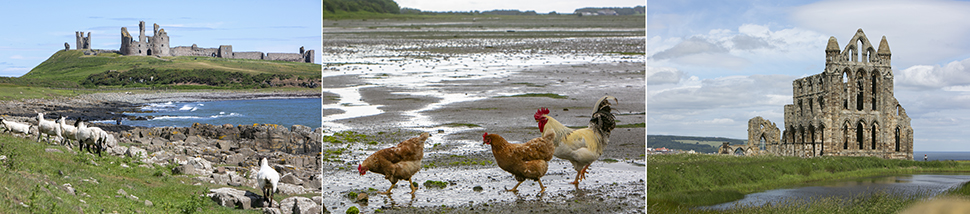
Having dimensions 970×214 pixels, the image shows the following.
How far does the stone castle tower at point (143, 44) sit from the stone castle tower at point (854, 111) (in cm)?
8273

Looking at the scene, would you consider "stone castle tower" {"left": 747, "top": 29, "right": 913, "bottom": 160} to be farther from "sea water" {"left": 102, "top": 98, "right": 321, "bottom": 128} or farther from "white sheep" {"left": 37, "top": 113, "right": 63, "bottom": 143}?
"white sheep" {"left": 37, "top": 113, "right": 63, "bottom": 143}

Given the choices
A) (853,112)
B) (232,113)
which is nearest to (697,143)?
(853,112)

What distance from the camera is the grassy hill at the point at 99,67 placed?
47.9m

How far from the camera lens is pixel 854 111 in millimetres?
57031

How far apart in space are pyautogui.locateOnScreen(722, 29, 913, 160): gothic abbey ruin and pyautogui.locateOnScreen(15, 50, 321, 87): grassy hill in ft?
146

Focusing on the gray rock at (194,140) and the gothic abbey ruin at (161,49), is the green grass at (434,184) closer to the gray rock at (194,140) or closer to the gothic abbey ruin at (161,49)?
the gray rock at (194,140)

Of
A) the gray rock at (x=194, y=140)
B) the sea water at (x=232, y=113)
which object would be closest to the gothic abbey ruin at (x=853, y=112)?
the sea water at (x=232, y=113)

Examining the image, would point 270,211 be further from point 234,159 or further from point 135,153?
point 135,153

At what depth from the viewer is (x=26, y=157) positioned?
13.1m

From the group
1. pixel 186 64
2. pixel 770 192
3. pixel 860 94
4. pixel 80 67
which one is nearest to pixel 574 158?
pixel 770 192

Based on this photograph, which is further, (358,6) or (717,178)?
(358,6)

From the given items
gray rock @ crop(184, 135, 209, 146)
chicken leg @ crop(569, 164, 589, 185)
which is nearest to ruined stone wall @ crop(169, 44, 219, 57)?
gray rock @ crop(184, 135, 209, 146)

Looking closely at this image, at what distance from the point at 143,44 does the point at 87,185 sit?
86.9 m

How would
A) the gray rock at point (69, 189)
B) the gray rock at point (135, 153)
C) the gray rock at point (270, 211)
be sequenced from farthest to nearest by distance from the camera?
1. the gray rock at point (135, 153)
2. the gray rock at point (270, 211)
3. the gray rock at point (69, 189)
